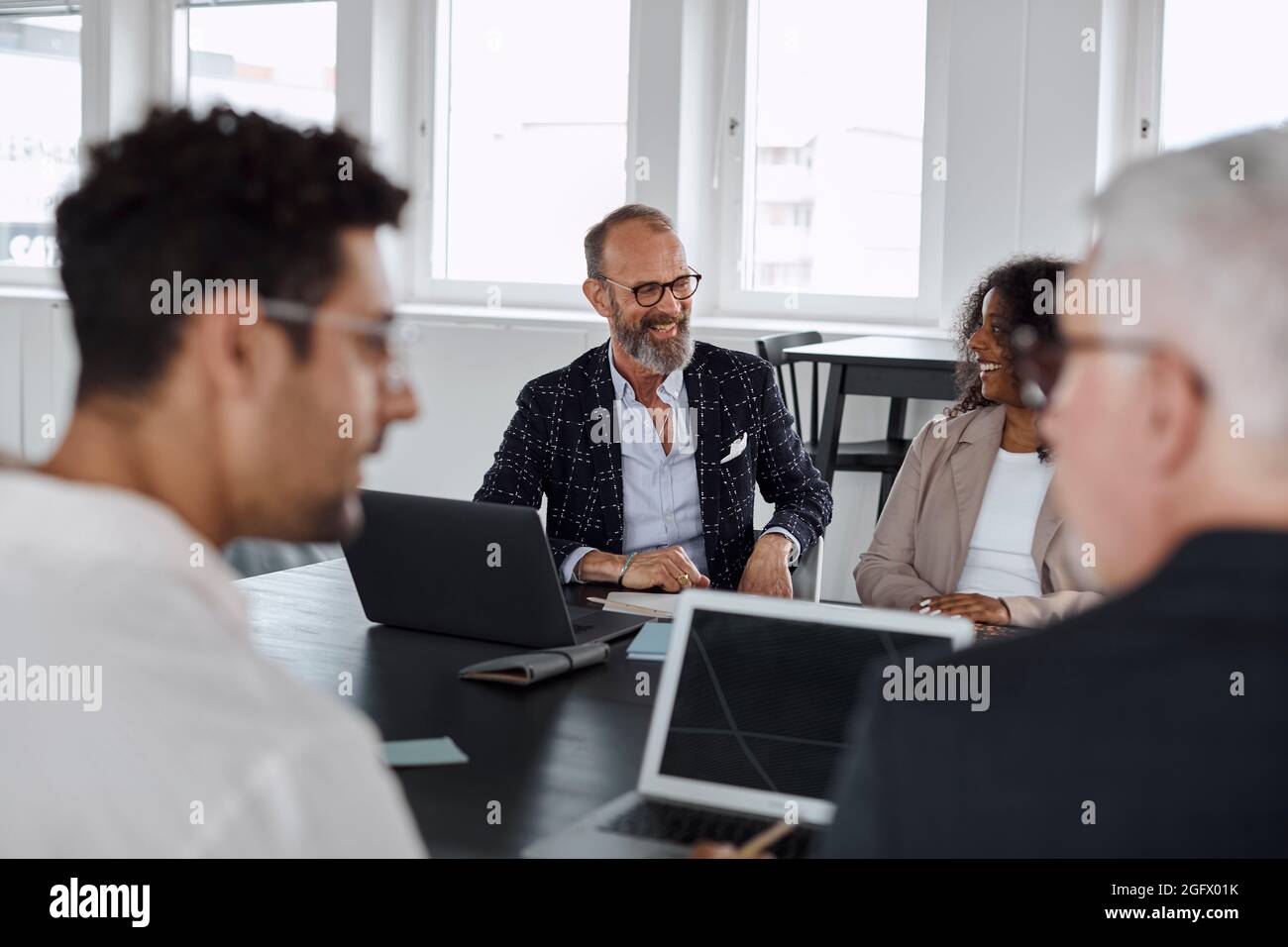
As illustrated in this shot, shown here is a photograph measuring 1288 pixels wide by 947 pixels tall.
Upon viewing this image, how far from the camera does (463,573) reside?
216 centimetres

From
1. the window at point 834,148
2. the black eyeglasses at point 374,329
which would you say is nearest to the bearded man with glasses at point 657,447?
the black eyeglasses at point 374,329

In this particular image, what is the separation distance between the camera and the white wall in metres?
4.60

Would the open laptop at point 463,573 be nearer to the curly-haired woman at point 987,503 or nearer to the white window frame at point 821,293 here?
the curly-haired woman at point 987,503

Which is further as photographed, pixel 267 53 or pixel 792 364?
pixel 267 53

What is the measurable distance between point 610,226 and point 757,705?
1824mm

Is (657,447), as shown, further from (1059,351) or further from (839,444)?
(1059,351)

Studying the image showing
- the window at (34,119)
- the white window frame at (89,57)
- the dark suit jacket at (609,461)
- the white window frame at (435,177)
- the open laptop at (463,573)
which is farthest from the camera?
the window at (34,119)

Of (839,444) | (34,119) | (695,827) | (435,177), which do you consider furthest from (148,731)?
(34,119)

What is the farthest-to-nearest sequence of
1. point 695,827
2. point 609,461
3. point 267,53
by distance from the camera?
point 267,53 → point 609,461 → point 695,827

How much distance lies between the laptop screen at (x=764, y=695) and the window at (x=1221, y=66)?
3573 millimetres

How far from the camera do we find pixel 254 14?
6.31m

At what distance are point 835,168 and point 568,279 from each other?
120 cm

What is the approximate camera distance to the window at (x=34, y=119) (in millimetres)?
6832
